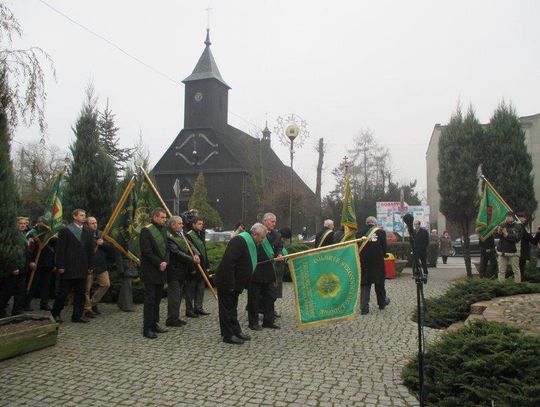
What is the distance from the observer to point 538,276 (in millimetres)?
12773

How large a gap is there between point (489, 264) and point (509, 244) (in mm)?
3600

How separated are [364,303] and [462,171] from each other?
8341 millimetres

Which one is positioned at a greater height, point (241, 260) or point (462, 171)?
point (462, 171)

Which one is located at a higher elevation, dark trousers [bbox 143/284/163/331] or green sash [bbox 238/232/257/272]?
green sash [bbox 238/232/257/272]

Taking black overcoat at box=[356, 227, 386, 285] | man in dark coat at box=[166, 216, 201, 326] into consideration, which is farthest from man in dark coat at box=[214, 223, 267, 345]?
black overcoat at box=[356, 227, 386, 285]

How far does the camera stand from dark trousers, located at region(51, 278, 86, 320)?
27.9ft

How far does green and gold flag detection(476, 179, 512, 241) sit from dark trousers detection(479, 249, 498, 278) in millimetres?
1656

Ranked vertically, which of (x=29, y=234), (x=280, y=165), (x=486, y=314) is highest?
(x=280, y=165)

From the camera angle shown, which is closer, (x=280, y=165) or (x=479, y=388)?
(x=479, y=388)

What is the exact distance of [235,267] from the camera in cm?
742

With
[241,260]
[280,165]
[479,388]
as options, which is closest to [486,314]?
[479,388]

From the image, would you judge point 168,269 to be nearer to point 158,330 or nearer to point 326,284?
Result: point 158,330

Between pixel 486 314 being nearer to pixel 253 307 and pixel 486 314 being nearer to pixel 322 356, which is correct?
pixel 322 356

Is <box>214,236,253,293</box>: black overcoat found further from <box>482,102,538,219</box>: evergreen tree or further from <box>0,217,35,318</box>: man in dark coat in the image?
<box>482,102,538,219</box>: evergreen tree
